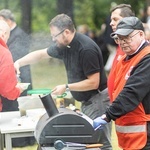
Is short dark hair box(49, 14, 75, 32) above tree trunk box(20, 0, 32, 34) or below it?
above

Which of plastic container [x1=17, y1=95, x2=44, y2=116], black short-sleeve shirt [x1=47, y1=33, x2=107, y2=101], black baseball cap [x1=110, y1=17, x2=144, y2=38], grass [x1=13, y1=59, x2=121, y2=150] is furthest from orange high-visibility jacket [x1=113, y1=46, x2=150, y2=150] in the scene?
grass [x1=13, y1=59, x2=121, y2=150]

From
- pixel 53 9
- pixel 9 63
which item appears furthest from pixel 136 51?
pixel 53 9

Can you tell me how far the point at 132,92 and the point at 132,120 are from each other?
9.9 inches

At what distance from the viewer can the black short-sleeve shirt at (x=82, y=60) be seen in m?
5.52

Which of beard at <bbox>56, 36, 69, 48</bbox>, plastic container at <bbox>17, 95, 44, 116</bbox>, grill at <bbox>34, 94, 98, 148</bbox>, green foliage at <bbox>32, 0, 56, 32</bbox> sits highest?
beard at <bbox>56, 36, 69, 48</bbox>

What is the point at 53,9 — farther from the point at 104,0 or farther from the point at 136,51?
the point at 136,51

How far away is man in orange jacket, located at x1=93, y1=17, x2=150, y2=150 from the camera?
431 cm

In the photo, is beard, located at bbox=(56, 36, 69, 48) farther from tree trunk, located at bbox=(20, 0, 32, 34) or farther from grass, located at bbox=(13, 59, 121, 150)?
tree trunk, located at bbox=(20, 0, 32, 34)

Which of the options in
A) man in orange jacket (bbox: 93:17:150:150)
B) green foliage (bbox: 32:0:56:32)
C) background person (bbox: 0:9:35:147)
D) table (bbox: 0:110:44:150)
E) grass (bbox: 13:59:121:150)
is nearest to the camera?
man in orange jacket (bbox: 93:17:150:150)

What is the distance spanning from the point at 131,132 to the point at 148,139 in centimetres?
14

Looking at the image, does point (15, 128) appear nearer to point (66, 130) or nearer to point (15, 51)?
point (66, 130)

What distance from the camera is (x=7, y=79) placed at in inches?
203

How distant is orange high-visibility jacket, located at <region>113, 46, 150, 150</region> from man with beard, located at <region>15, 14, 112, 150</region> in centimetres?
86

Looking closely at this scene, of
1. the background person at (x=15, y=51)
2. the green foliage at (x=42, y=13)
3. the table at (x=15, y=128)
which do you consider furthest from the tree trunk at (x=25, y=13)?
the table at (x=15, y=128)
